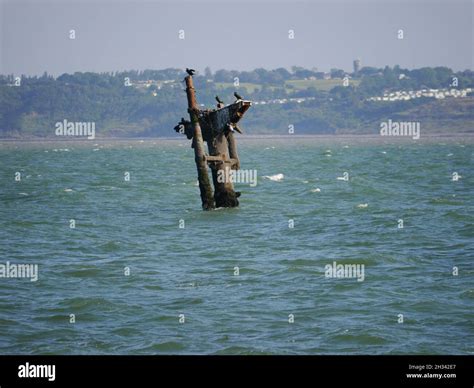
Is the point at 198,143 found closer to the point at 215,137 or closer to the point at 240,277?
the point at 215,137

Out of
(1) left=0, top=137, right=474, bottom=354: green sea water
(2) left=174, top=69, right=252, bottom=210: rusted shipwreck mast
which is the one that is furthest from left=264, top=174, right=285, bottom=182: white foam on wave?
(2) left=174, top=69, right=252, bottom=210: rusted shipwreck mast

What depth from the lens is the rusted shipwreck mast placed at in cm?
2858

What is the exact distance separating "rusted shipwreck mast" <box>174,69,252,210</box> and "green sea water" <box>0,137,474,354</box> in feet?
3.33

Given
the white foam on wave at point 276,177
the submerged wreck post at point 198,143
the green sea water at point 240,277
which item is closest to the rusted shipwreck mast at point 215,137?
the submerged wreck post at point 198,143

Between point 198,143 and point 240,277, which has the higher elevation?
point 198,143

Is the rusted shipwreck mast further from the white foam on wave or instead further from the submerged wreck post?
the white foam on wave

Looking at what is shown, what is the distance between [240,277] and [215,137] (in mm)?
9625

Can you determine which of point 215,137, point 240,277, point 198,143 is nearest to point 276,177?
point 215,137

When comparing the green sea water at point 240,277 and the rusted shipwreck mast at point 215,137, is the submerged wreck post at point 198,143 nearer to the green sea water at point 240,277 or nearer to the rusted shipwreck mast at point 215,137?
the rusted shipwreck mast at point 215,137

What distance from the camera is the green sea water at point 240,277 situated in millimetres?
15359

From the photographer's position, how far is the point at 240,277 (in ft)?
66.3

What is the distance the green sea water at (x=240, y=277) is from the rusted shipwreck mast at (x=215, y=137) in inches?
40.0

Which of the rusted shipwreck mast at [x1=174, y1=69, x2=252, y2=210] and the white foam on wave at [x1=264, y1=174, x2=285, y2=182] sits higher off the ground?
the rusted shipwreck mast at [x1=174, y1=69, x2=252, y2=210]
